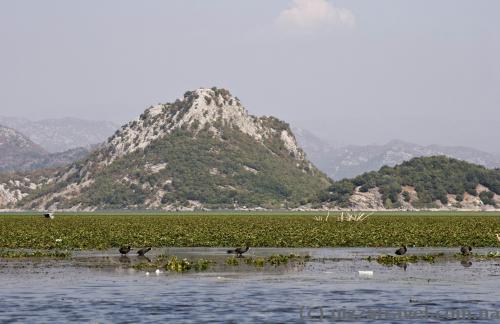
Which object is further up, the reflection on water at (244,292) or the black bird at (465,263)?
the black bird at (465,263)

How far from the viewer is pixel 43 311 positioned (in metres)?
32.7

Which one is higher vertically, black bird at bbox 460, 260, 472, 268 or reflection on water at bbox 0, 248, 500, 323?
black bird at bbox 460, 260, 472, 268

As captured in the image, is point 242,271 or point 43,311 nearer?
point 43,311

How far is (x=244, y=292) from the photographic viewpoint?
3794 cm

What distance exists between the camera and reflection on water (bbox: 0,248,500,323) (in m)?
32.1

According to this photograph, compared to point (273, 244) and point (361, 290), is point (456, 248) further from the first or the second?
point (361, 290)

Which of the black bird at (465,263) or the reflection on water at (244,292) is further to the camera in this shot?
the black bird at (465,263)

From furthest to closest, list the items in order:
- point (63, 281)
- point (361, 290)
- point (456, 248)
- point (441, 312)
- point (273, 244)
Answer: point (273, 244)
point (456, 248)
point (63, 281)
point (361, 290)
point (441, 312)

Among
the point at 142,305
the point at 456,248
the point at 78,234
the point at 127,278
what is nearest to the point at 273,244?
the point at 456,248

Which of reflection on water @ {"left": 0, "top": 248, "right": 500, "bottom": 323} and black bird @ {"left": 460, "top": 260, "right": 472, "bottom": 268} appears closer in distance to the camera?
reflection on water @ {"left": 0, "top": 248, "right": 500, "bottom": 323}

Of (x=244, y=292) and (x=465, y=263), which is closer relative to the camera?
(x=244, y=292)

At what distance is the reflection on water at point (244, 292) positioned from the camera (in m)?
32.1

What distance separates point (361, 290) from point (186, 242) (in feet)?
117

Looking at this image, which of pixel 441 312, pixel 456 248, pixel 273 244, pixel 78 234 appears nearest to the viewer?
pixel 441 312
